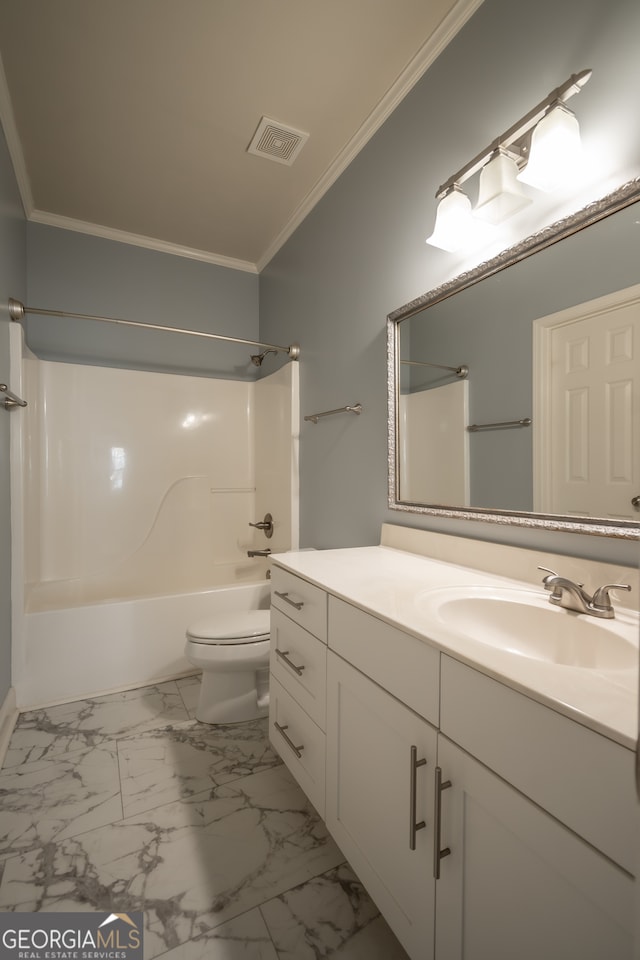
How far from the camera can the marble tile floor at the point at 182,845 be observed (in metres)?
0.99

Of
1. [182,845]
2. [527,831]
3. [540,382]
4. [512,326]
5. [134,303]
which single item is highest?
[134,303]

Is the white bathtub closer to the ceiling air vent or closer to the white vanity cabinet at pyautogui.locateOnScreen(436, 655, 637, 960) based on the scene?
the white vanity cabinet at pyautogui.locateOnScreen(436, 655, 637, 960)

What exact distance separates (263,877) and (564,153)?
190 cm

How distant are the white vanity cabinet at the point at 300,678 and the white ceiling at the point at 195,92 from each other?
1.76 metres

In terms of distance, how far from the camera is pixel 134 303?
8.91 ft

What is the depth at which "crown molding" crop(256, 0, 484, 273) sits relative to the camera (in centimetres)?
133

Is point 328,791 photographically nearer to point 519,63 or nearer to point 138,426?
point 519,63

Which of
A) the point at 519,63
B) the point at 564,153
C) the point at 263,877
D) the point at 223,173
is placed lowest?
the point at 263,877

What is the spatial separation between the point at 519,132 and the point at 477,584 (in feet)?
3.75

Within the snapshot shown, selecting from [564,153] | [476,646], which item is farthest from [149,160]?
[476,646]

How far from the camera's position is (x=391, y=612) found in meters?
0.89

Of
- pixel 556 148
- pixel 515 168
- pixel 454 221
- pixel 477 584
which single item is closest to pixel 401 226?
pixel 454 221

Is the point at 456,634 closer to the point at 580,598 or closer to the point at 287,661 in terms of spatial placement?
the point at 580,598

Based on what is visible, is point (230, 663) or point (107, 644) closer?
point (230, 663)
